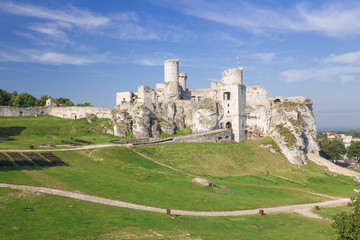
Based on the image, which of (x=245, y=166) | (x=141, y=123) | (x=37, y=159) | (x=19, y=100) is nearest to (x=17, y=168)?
(x=37, y=159)

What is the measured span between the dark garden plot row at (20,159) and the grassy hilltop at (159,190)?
4.56 feet

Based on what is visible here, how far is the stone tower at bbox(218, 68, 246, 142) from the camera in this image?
259ft

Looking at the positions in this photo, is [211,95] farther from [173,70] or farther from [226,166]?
[226,166]

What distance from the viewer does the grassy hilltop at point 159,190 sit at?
22.3 meters

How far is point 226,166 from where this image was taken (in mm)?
57938

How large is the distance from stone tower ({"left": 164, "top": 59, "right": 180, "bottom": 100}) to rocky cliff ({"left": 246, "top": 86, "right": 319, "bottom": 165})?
23.0m

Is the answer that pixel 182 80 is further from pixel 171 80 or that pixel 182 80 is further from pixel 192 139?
pixel 192 139

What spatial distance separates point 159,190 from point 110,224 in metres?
13.4

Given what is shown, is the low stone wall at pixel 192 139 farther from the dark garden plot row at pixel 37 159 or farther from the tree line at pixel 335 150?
the tree line at pixel 335 150

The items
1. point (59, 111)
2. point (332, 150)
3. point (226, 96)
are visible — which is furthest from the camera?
point (332, 150)

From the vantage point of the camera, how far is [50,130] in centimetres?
6694

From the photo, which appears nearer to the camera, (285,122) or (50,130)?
(50,130)

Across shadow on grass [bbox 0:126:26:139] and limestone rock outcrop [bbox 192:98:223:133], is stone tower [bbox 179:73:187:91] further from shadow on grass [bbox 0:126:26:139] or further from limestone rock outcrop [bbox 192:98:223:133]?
shadow on grass [bbox 0:126:26:139]

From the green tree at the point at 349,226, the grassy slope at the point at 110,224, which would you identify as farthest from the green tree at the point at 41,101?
the green tree at the point at 349,226
